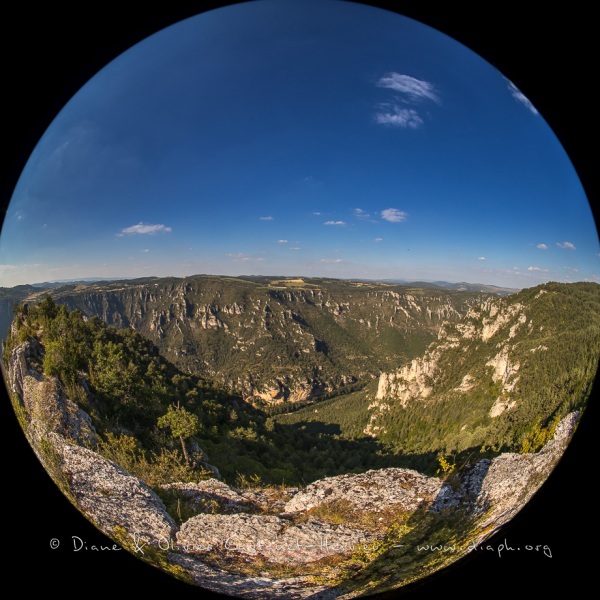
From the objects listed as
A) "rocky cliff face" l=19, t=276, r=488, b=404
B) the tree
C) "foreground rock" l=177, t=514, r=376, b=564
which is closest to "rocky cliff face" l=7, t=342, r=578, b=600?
"foreground rock" l=177, t=514, r=376, b=564

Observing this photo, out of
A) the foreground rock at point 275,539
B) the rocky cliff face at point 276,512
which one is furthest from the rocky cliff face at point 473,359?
the foreground rock at point 275,539

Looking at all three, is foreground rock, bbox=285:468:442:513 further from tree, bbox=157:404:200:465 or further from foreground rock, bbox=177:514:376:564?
tree, bbox=157:404:200:465

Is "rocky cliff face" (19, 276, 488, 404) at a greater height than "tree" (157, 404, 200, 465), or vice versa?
"rocky cliff face" (19, 276, 488, 404)

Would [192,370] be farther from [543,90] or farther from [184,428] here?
[543,90]

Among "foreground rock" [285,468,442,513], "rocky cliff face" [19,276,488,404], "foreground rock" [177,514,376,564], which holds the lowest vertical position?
"foreground rock" [177,514,376,564]

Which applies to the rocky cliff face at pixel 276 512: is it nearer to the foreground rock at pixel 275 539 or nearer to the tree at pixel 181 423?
the foreground rock at pixel 275 539

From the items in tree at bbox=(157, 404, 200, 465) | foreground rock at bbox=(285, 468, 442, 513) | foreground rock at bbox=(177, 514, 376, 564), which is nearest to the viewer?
foreground rock at bbox=(177, 514, 376, 564)

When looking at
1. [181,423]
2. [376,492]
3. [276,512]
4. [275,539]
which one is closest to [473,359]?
[376,492]

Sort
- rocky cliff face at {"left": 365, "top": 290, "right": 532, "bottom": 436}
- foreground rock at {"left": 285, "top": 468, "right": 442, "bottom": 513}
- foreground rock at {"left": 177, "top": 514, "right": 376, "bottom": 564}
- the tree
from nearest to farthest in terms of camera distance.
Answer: foreground rock at {"left": 177, "top": 514, "right": 376, "bottom": 564} → foreground rock at {"left": 285, "top": 468, "right": 442, "bottom": 513} → the tree → rocky cliff face at {"left": 365, "top": 290, "right": 532, "bottom": 436}
